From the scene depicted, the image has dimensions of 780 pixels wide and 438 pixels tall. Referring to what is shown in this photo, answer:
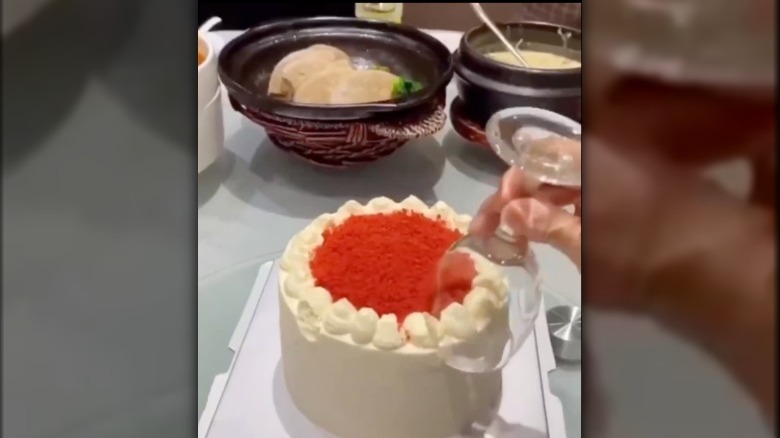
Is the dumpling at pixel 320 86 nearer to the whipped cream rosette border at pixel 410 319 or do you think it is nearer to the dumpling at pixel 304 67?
the dumpling at pixel 304 67

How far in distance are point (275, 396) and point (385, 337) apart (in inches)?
3.9

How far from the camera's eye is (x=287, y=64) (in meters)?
0.67

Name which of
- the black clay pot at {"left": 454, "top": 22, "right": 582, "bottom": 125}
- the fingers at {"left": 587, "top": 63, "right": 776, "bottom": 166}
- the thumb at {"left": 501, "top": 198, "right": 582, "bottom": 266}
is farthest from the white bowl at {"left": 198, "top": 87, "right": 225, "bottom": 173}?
the fingers at {"left": 587, "top": 63, "right": 776, "bottom": 166}

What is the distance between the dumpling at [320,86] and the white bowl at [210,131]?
67mm

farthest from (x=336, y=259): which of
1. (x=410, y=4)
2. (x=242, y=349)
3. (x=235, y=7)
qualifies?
(x=410, y=4)

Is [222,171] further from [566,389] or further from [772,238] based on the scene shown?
[772,238]

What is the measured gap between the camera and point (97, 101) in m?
0.32

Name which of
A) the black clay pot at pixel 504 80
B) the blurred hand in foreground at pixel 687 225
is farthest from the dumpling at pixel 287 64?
the blurred hand in foreground at pixel 687 225

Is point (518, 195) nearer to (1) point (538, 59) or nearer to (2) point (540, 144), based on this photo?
(2) point (540, 144)

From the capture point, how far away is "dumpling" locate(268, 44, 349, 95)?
66 cm

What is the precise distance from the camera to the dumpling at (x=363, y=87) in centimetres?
63

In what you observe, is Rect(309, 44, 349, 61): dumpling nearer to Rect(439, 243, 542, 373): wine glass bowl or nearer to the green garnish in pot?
the green garnish in pot

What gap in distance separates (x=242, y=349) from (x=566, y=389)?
216 mm

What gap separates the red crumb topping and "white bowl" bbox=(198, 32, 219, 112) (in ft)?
0.61
